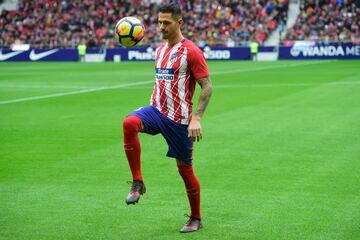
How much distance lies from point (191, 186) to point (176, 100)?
36.0 inches

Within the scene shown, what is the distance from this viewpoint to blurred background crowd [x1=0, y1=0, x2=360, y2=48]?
50.0 m

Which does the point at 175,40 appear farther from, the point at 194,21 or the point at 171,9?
the point at 194,21

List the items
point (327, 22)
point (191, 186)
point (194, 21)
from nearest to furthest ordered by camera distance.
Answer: point (191, 186), point (327, 22), point (194, 21)

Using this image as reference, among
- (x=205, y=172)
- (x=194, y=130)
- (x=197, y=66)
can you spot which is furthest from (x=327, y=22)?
→ (x=194, y=130)

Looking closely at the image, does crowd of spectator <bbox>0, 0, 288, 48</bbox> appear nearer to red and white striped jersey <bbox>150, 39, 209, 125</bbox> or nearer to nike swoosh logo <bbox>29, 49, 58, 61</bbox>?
nike swoosh logo <bbox>29, 49, 58, 61</bbox>

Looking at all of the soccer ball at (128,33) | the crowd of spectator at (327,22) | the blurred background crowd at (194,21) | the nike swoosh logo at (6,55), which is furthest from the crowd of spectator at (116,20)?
the soccer ball at (128,33)

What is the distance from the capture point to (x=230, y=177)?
10305 mm

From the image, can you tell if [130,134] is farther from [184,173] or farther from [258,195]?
[258,195]

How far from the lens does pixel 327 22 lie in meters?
49.8

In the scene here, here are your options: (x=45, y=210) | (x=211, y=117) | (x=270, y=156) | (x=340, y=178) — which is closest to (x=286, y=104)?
(x=211, y=117)

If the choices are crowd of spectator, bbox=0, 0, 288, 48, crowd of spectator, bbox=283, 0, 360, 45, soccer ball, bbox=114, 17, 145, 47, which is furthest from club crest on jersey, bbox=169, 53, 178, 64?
crowd of spectator, bbox=0, 0, 288, 48

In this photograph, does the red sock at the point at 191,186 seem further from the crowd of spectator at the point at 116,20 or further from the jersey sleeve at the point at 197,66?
the crowd of spectator at the point at 116,20

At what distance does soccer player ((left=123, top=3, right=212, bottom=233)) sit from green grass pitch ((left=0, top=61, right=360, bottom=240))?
2.04 feet

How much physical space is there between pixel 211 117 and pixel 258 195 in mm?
8507
